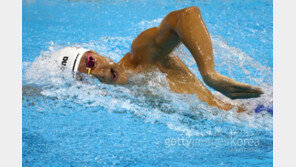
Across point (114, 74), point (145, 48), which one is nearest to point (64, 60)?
point (114, 74)

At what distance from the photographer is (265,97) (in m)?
1.87

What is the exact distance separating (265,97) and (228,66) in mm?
939

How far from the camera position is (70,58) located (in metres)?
1.92

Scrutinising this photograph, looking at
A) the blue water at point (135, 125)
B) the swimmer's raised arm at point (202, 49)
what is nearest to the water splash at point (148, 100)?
the blue water at point (135, 125)

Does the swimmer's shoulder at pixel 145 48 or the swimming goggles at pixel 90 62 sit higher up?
the swimmer's shoulder at pixel 145 48

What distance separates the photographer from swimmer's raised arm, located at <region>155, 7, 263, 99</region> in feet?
4.59

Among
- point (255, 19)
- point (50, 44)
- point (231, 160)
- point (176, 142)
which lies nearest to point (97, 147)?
point (176, 142)

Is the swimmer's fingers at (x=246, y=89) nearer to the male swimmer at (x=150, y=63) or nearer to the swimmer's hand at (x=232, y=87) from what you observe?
the swimmer's hand at (x=232, y=87)

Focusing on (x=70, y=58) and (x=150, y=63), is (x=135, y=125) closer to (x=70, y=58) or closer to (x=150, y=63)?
(x=150, y=63)

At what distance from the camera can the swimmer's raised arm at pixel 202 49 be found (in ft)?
4.59

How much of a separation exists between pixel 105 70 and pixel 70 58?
232 mm

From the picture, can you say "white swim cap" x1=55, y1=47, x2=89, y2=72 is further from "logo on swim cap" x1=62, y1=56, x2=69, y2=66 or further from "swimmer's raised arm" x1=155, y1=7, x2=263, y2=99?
"swimmer's raised arm" x1=155, y1=7, x2=263, y2=99

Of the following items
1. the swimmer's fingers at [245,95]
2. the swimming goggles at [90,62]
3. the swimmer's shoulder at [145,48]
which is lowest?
the swimmer's fingers at [245,95]

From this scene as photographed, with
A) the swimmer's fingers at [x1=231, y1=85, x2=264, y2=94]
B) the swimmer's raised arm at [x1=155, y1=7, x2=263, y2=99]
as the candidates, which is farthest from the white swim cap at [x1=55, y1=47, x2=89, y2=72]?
the swimmer's fingers at [x1=231, y1=85, x2=264, y2=94]
